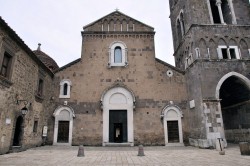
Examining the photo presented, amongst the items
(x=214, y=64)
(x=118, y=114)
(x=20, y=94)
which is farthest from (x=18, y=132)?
(x=214, y=64)

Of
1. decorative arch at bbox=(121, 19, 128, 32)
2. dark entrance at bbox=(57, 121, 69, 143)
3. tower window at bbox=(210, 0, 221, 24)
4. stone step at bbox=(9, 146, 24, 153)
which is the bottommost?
stone step at bbox=(9, 146, 24, 153)

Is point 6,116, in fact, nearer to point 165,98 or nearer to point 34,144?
point 34,144

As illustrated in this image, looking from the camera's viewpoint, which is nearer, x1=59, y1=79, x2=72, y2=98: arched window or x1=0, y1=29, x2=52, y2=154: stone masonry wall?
x1=0, y1=29, x2=52, y2=154: stone masonry wall

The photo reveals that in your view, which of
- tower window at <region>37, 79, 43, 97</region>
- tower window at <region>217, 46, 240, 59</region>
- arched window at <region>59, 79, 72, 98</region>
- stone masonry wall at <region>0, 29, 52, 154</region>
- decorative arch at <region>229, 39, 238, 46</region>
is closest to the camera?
stone masonry wall at <region>0, 29, 52, 154</region>

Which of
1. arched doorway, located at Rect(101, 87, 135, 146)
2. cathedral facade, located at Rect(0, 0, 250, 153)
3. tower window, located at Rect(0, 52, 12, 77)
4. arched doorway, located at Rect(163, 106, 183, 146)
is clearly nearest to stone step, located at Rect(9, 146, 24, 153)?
cathedral facade, located at Rect(0, 0, 250, 153)

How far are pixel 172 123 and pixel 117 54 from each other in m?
8.78

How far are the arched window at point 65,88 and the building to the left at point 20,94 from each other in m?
1.41

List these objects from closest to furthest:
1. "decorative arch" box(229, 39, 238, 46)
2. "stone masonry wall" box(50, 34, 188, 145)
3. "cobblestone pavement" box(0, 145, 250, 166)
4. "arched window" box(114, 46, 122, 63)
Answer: "cobblestone pavement" box(0, 145, 250, 166)
"decorative arch" box(229, 39, 238, 46)
"stone masonry wall" box(50, 34, 188, 145)
"arched window" box(114, 46, 122, 63)

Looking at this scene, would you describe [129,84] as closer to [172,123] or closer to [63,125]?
[172,123]

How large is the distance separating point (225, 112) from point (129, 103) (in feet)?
34.5

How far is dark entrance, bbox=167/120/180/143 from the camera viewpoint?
1683 centimetres

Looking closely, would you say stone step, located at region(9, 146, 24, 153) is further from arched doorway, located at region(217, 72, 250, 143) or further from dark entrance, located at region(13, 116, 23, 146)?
arched doorway, located at region(217, 72, 250, 143)

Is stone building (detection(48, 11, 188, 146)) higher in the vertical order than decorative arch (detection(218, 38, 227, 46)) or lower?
lower

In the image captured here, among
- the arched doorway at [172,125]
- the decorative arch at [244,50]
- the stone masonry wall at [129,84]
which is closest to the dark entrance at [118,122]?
the stone masonry wall at [129,84]
